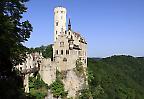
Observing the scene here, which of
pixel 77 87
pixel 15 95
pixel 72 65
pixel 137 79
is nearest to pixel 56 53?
pixel 72 65

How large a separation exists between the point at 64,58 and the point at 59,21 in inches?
420

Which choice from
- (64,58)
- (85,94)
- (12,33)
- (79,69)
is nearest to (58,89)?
(64,58)

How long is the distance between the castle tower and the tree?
3912 centimetres

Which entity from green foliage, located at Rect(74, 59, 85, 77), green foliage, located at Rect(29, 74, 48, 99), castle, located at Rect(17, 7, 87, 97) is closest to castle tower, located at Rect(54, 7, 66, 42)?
castle, located at Rect(17, 7, 87, 97)

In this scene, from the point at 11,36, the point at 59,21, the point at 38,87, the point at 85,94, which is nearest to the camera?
the point at 11,36

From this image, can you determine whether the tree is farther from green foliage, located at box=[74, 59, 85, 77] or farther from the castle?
green foliage, located at box=[74, 59, 85, 77]

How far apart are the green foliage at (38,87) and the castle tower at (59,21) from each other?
49.5 ft

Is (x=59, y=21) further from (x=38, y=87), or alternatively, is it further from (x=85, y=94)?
(x=38, y=87)

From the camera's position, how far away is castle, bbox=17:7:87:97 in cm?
6097

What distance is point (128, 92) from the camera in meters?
118

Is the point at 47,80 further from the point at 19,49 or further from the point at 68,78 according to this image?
the point at 19,49

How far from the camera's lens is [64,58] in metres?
64.8

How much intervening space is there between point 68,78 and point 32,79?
29.0ft

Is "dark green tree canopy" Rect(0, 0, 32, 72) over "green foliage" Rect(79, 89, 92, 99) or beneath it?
over
